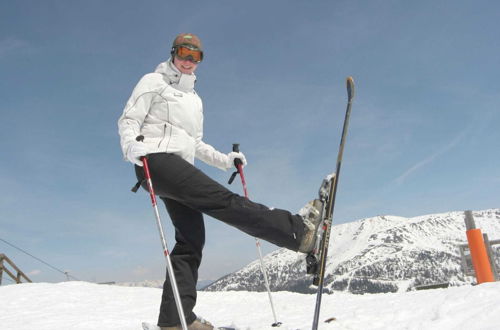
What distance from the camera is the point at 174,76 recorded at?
14.4 feet

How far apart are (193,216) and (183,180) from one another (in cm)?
69

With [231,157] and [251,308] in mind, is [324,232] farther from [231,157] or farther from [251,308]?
[251,308]

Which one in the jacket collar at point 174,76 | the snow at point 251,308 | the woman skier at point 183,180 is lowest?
the snow at point 251,308

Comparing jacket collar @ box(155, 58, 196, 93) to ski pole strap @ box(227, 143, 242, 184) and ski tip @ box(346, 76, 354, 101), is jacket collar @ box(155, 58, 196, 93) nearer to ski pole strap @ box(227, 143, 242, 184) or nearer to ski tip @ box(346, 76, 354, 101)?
ski pole strap @ box(227, 143, 242, 184)

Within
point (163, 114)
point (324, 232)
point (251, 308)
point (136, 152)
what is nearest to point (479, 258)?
point (251, 308)

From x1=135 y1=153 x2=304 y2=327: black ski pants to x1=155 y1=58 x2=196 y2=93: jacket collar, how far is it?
0.94 m

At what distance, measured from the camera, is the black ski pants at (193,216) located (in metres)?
3.49

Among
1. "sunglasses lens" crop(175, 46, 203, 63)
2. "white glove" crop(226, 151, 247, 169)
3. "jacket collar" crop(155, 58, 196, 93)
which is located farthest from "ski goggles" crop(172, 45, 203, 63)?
"white glove" crop(226, 151, 247, 169)

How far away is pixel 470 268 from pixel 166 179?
9.78m

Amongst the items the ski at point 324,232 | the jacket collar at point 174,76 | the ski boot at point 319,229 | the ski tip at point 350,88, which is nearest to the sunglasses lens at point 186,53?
the jacket collar at point 174,76

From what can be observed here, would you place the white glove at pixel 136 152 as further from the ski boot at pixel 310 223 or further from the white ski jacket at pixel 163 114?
the ski boot at pixel 310 223

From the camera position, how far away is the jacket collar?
4.38 m

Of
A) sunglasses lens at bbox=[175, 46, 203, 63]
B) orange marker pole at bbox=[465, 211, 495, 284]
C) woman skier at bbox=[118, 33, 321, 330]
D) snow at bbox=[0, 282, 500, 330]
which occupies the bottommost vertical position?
snow at bbox=[0, 282, 500, 330]

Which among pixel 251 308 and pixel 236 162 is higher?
pixel 236 162
